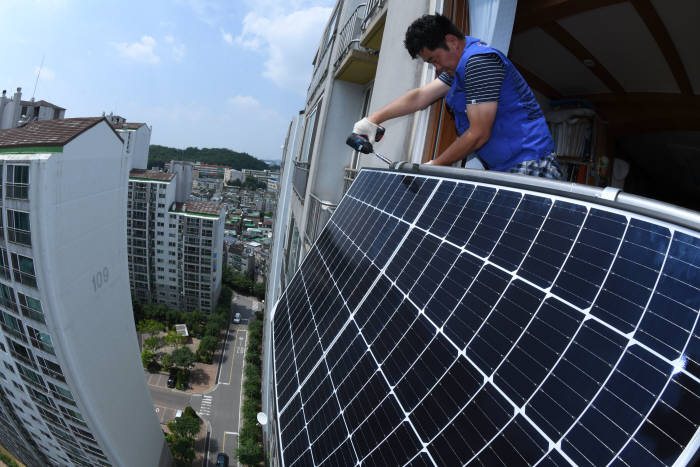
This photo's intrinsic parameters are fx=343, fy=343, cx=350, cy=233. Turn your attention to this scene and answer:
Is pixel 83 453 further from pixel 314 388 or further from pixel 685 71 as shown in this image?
pixel 685 71

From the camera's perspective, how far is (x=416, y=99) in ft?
11.8

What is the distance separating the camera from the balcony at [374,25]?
646 cm

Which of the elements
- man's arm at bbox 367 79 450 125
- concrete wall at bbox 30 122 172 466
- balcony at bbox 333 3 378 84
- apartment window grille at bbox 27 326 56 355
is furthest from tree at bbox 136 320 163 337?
man's arm at bbox 367 79 450 125

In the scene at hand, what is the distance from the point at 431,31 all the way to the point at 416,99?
92 centimetres

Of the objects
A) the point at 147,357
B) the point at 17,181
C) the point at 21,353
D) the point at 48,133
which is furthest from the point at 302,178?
the point at 147,357

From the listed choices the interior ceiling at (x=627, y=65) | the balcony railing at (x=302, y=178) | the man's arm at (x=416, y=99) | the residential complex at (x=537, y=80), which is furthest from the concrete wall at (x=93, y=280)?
the interior ceiling at (x=627, y=65)

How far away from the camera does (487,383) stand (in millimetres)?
1479

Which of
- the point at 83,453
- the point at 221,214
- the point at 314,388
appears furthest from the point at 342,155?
the point at 221,214

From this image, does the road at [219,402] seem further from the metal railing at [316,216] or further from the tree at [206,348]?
the metal railing at [316,216]

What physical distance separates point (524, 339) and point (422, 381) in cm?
60

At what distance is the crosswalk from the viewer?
1255 inches

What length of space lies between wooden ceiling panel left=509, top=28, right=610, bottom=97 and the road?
32053mm

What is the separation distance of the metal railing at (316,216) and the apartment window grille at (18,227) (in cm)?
877

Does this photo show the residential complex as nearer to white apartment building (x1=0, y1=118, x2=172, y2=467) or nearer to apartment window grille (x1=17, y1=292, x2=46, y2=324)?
Answer: white apartment building (x1=0, y1=118, x2=172, y2=467)
